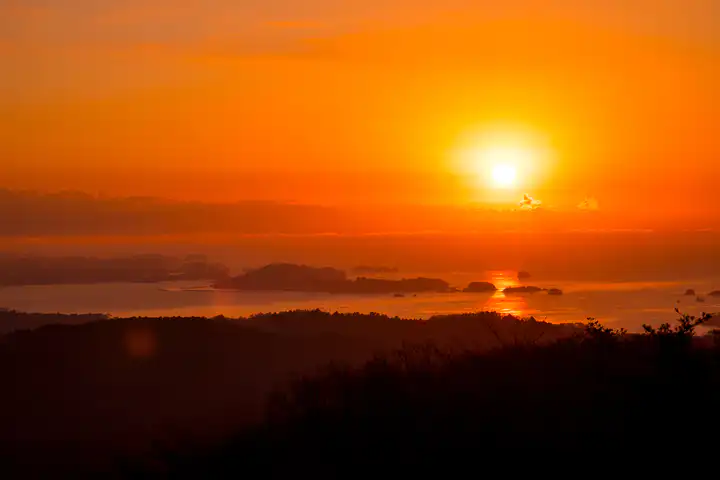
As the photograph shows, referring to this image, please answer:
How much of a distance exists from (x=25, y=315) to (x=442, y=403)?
32486mm

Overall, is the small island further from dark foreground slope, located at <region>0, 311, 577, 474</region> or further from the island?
dark foreground slope, located at <region>0, 311, 577, 474</region>

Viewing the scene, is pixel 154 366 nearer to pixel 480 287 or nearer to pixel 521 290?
pixel 480 287

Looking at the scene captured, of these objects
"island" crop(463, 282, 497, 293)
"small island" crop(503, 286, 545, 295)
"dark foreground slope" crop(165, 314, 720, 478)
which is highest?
"island" crop(463, 282, 497, 293)

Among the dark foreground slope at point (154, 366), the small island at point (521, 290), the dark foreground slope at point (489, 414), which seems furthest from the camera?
the small island at point (521, 290)

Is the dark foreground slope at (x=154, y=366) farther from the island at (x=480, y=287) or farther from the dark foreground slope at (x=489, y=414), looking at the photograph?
the dark foreground slope at (x=489, y=414)

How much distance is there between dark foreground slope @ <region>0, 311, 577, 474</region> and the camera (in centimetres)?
2078

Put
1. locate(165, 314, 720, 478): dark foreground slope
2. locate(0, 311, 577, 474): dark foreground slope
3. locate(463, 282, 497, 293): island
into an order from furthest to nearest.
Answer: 1. locate(463, 282, 497, 293): island
2. locate(0, 311, 577, 474): dark foreground slope
3. locate(165, 314, 720, 478): dark foreground slope

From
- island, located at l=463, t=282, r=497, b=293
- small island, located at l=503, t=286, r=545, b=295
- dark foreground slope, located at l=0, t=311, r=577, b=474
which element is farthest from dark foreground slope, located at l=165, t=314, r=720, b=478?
island, located at l=463, t=282, r=497, b=293

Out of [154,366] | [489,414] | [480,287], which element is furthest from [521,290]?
[489,414]

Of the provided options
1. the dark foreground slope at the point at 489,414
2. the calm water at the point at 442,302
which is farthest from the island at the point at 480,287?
the dark foreground slope at the point at 489,414

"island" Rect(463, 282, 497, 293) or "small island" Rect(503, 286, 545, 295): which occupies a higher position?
"island" Rect(463, 282, 497, 293)

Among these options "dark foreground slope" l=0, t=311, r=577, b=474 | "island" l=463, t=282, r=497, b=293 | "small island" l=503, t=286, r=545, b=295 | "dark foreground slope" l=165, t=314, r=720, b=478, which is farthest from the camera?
"island" l=463, t=282, r=497, b=293

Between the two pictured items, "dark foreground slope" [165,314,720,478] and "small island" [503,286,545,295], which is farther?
"small island" [503,286,545,295]

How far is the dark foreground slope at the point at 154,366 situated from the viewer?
2078cm
